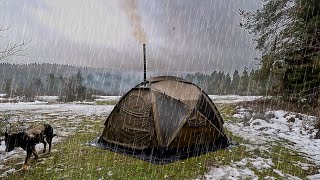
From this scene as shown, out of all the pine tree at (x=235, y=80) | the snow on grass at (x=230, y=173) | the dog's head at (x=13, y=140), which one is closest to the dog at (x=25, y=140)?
the dog's head at (x=13, y=140)

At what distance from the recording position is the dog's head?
706 centimetres

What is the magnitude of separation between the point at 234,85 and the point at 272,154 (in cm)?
8667

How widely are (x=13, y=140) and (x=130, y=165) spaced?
350 centimetres

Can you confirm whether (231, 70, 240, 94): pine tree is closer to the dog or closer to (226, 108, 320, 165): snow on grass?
(226, 108, 320, 165): snow on grass

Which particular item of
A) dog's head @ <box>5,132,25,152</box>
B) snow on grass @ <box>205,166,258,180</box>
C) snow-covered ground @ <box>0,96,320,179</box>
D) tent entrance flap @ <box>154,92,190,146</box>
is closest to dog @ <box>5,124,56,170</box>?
dog's head @ <box>5,132,25,152</box>

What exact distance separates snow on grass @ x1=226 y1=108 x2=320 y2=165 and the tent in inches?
127

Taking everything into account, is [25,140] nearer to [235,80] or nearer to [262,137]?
[262,137]

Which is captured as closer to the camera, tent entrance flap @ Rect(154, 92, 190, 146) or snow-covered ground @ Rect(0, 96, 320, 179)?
snow-covered ground @ Rect(0, 96, 320, 179)

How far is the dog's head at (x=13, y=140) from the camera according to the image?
7.06 m

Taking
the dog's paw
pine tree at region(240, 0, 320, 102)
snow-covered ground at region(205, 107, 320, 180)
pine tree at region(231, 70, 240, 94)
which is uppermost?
pine tree at region(231, 70, 240, 94)

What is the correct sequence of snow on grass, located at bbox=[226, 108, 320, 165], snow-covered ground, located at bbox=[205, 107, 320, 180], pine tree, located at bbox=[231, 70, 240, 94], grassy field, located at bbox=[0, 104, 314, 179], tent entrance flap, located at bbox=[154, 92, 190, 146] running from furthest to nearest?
1. pine tree, located at bbox=[231, 70, 240, 94]
2. snow on grass, located at bbox=[226, 108, 320, 165]
3. tent entrance flap, located at bbox=[154, 92, 190, 146]
4. snow-covered ground, located at bbox=[205, 107, 320, 180]
5. grassy field, located at bbox=[0, 104, 314, 179]

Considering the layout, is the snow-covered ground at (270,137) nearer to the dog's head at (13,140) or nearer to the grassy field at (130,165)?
the grassy field at (130,165)

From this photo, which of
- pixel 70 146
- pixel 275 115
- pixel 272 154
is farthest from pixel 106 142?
pixel 275 115

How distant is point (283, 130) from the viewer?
44.1ft
